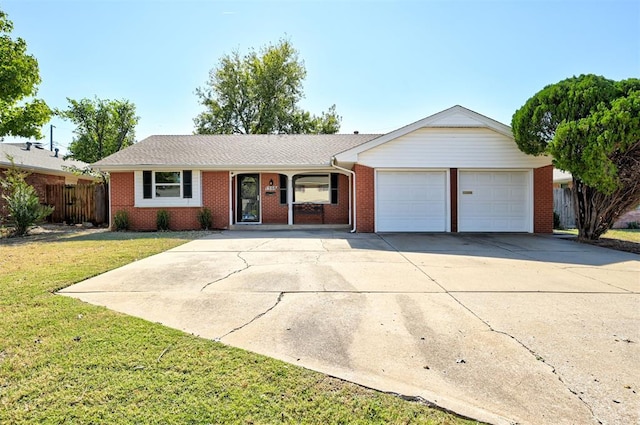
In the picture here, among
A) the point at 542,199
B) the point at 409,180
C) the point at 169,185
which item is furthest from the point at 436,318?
the point at 169,185

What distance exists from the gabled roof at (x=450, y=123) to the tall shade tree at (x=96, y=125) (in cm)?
2477

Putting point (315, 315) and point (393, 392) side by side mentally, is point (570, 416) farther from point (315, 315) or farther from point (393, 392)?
point (315, 315)

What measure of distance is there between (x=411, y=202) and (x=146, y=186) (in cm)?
1064

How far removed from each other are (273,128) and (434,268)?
2688cm

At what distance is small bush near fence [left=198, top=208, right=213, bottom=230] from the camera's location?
13.4 meters

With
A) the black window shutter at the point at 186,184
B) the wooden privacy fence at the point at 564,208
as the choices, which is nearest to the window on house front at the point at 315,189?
the black window shutter at the point at 186,184

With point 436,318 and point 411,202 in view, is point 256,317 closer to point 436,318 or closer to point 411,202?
point 436,318

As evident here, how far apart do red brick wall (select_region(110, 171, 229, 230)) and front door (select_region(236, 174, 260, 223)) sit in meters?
1.11

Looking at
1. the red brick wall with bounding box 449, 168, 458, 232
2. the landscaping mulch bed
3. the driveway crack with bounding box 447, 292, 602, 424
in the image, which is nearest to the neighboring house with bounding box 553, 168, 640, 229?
the landscaping mulch bed

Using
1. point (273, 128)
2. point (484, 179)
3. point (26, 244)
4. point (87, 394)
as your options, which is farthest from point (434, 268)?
point (273, 128)

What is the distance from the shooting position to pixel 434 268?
6.43 meters

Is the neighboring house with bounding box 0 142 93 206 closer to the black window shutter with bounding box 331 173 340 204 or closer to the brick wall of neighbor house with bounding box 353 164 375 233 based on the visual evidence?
the black window shutter with bounding box 331 173 340 204

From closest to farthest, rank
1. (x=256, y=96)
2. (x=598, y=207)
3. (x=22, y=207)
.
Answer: (x=598, y=207), (x=22, y=207), (x=256, y=96)

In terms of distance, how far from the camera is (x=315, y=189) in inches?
576
